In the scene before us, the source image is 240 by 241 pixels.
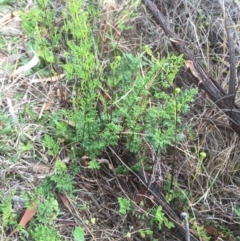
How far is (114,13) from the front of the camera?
8.81 ft

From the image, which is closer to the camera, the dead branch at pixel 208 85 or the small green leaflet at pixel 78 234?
the small green leaflet at pixel 78 234

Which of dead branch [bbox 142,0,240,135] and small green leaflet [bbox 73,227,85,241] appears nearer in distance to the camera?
small green leaflet [bbox 73,227,85,241]

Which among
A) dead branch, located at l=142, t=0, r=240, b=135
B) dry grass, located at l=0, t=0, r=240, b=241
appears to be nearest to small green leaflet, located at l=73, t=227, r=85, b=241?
Answer: dry grass, located at l=0, t=0, r=240, b=241

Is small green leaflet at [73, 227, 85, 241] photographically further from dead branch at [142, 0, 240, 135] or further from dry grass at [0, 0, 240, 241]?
dead branch at [142, 0, 240, 135]

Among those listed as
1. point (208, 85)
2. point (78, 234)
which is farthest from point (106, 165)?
point (208, 85)

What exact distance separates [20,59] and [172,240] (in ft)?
3.50

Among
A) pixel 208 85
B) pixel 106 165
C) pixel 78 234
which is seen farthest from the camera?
pixel 208 85

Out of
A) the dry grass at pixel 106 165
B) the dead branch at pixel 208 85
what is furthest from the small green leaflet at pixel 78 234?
the dead branch at pixel 208 85

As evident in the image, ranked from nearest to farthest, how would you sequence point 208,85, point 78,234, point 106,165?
point 78,234 < point 106,165 < point 208,85

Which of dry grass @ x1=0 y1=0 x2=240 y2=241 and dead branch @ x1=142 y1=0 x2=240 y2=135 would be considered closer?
dry grass @ x1=0 y1=0 x2=240 y2=241

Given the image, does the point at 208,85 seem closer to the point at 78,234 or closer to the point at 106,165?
the point at 106,165

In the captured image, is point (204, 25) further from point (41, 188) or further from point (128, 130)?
point (41, 188)

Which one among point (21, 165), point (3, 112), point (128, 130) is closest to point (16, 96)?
point (3, 112)

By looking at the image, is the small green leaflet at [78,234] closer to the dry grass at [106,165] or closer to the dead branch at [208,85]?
the dry grass at [106,165]
